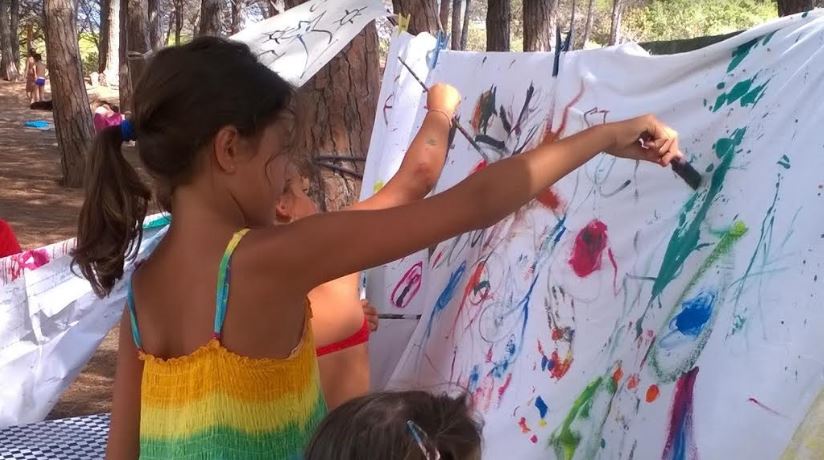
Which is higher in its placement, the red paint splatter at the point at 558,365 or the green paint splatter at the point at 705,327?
the green paint splatter at the point at 705,327

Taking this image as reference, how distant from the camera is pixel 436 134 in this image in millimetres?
2219

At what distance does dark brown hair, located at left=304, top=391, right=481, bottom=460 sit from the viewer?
1.18 meters

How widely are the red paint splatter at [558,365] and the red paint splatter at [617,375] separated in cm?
16

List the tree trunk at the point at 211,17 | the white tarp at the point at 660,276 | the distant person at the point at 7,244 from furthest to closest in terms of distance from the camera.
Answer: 1. the tree trunk at the point at 211,17
2. the distant person at the point at 7,244
3. the white tarp at the point at 660,276

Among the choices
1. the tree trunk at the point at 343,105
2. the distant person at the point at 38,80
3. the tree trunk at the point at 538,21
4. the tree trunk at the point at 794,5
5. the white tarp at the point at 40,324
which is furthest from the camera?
the distant person at the point at 38,80

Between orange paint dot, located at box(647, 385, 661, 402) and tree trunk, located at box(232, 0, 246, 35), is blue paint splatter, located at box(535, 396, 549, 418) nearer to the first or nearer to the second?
orange paint dot, located at box(647, 385, 661, 402)

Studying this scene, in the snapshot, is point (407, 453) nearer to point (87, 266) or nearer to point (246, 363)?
point (246, 363)

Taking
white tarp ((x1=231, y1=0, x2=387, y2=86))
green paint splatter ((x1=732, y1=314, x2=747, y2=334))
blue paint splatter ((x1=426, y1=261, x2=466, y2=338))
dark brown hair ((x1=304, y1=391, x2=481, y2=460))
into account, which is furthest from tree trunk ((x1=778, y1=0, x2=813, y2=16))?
dark brown hair ((x1=304, y1=391, x2=481, y2=460))

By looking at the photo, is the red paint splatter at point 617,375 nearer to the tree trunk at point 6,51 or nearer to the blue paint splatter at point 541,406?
the blue paint splatter at point 541,406

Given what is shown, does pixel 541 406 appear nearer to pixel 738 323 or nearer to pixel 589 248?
pixel 589 248

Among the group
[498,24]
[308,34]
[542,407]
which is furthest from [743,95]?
[498,24]

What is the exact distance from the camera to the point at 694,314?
1510mm

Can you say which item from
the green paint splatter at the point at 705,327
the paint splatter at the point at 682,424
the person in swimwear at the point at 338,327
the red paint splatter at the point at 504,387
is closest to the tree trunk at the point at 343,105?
the person in swimwear at the point at 338,327

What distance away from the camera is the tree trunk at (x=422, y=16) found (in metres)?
4.11
